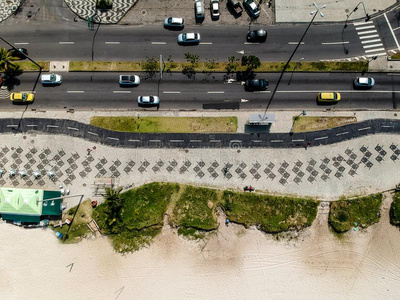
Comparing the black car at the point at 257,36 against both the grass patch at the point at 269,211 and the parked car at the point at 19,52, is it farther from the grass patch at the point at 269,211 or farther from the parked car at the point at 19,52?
the parked car at the point at 19,52

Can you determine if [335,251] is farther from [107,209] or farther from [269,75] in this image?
[107,209]

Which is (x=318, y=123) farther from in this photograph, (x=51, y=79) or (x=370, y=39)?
(x=51, y=79)

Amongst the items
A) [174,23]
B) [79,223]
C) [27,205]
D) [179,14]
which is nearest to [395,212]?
[174,23]

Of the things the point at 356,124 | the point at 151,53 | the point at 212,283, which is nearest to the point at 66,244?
the point at 212,283

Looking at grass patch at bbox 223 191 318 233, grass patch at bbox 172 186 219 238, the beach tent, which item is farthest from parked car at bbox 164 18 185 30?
the beach tent

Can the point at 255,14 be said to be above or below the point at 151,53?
above

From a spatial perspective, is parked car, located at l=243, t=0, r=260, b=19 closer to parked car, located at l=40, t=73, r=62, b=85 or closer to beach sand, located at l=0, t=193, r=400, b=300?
parked car, located at l=40, t=73, r=62, b=85
